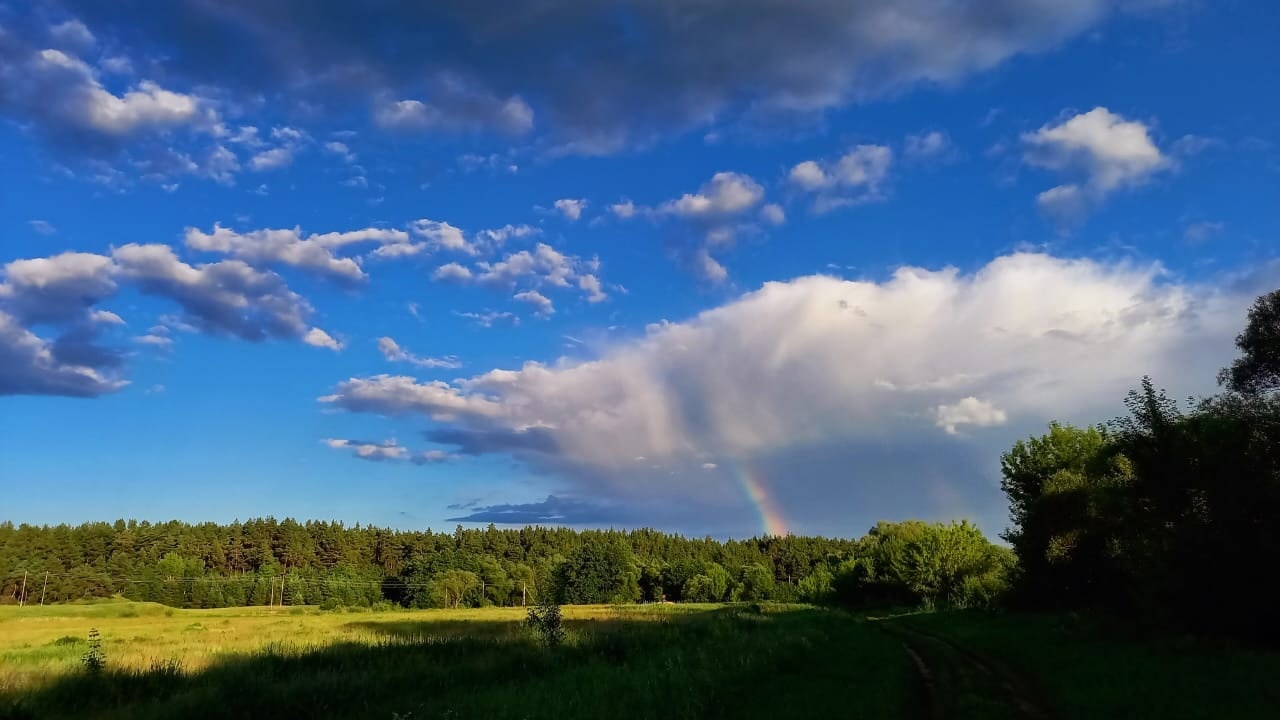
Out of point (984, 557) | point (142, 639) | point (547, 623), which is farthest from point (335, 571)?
point (547, 623)

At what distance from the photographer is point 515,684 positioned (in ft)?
68.7

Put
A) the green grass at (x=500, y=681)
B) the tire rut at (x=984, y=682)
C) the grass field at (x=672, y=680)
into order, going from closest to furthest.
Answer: the grass field at (x=672, y=680), the green grass at (x=500, y=681), the tire rut at (x=984, y=682)

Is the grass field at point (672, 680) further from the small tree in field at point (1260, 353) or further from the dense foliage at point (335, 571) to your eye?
the dense foliage at point (335, 571)

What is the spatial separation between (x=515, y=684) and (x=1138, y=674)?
1834 cm

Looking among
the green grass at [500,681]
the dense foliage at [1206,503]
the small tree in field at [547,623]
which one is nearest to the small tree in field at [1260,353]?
the dense foliage at [1206,503]

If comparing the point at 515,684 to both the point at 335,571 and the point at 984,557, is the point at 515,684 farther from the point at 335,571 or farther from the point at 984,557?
the point at 335,571

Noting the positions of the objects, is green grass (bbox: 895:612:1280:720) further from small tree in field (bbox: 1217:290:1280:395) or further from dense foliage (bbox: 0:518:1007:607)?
dense foliage (bbox: 0:518:1007:607)

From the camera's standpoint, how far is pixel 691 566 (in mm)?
176125

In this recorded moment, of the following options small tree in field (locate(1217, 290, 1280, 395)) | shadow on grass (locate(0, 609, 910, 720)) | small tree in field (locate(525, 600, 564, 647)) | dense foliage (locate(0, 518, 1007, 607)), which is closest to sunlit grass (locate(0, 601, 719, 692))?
shadow on grass (locate(0, 609, 910, 720))

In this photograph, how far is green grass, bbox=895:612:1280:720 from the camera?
16.2 meters

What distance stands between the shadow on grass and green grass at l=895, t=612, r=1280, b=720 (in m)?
4.75

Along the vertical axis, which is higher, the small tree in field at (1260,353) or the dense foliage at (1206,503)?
the small tree in field at (1260,353)

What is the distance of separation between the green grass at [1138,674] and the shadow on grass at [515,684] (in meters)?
4.75

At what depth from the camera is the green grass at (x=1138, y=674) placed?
16.2 meters
